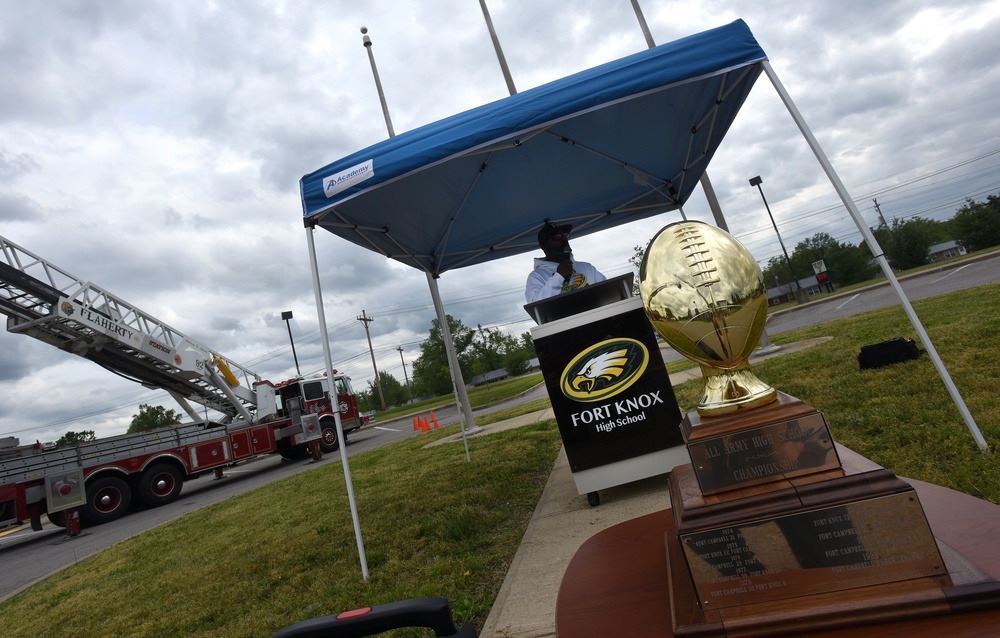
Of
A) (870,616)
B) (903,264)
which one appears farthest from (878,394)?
(903,264)

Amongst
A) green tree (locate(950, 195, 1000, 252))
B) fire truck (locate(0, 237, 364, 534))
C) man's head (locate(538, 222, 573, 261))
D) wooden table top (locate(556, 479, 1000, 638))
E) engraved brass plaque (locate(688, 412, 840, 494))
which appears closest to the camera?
wooden table top (locate(556, 479, 1000, 638))

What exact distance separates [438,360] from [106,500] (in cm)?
4596

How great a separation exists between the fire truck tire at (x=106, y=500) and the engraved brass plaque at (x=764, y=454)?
13.6 m

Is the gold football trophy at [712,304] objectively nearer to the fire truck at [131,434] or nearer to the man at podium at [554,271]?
the man at podium at [554,271]

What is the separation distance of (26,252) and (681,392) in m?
14.6

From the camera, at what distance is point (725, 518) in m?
0.87

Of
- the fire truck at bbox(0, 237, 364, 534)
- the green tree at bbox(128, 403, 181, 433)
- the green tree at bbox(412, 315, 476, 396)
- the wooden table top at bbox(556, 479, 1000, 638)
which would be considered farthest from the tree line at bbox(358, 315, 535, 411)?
the wooden table top at bbox(556, 479, 1000, 638)

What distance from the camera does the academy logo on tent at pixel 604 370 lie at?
3.18 m

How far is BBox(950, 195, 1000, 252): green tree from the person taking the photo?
48844 mm

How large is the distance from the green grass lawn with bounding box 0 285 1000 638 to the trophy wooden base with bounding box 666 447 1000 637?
69.1 inches

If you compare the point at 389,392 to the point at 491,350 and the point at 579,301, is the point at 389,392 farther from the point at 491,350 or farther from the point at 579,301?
the point at 579,301

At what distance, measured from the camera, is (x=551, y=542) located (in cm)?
296

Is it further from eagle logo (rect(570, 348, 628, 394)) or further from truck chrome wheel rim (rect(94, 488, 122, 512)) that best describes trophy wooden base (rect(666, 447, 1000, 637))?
truck chrome wheel rim (rect(94, 488, 122, 512))

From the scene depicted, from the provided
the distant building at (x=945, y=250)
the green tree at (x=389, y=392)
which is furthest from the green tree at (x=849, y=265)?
the green tree at (x=389, y=392)
